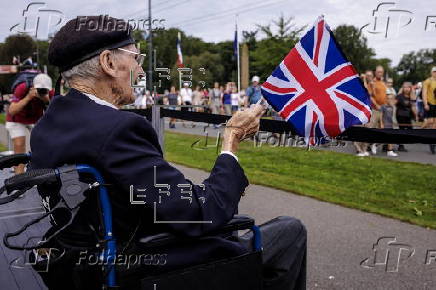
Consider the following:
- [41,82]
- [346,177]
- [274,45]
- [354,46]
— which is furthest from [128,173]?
[354,46]

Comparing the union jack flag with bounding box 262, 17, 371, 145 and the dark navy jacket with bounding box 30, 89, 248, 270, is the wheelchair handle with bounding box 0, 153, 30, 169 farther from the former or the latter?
the union jack flag with bounding box 262, 17, 371, 145

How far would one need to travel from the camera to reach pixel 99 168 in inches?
64.4

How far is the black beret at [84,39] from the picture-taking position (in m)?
1.79

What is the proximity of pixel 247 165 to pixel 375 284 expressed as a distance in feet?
18.7

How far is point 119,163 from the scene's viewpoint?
1606mm

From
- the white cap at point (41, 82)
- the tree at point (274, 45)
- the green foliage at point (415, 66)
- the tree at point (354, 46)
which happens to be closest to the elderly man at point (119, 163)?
the white cap at point (41, 82)

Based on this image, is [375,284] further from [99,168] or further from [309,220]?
[99,168]

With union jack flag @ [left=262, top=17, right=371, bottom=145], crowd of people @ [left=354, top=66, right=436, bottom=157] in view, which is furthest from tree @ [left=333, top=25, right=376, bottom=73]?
union jack flag @ [left=262, top=17, right=371, bottom=145]

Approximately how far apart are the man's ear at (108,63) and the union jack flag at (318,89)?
0.96m

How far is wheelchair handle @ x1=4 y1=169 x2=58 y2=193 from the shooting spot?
158 cm

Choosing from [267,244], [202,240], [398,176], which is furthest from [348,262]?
[398,176]

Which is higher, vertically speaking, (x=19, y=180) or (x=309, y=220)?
(x=19, y=180)

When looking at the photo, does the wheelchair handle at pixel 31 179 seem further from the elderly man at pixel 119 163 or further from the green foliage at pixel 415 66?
the green foliage at pixel 415 66

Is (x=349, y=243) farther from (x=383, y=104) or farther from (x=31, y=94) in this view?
(x=383, y=104)
